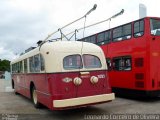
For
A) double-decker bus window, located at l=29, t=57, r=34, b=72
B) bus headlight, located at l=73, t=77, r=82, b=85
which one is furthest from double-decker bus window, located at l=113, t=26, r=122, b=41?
bus headlight, located at l=73, t=77, r=82, b=85

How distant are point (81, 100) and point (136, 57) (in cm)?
452

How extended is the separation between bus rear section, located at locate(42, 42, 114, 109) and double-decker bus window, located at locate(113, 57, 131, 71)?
341cm

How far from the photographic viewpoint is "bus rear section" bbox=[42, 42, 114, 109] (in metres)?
9.80

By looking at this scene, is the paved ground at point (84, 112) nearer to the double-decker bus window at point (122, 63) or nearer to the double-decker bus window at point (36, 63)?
the double-decker bus window at point (36, 63)

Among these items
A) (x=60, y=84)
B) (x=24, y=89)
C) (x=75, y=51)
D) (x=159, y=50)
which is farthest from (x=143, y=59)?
(x=24, y=89)

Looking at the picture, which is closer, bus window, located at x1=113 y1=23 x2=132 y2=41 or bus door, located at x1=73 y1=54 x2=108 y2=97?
bus door, located at x1=73 y1=54 x2=108 y2=97

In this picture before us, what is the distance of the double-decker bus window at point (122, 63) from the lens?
1418 cm

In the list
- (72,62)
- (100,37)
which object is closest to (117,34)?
(100,37)

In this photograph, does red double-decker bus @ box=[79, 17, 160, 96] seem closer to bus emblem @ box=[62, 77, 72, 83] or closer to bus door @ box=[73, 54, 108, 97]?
bus door @ box=[73, 54, 108, 97]

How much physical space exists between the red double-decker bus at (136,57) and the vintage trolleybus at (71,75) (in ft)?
8.96

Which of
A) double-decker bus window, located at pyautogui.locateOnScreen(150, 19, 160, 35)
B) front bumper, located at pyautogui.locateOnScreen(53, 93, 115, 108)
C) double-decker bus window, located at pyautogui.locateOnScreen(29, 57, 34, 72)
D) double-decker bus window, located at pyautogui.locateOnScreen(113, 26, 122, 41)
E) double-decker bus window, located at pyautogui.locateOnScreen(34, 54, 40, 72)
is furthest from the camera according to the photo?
double-decker bus window, located at pyautogui.locateOnScreen(113, 26, 122, 41)

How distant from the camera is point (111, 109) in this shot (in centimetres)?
1135

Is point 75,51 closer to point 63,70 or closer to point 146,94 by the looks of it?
point 63,70

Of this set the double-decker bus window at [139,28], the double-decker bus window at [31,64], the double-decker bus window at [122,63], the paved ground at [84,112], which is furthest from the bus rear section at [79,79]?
the double-decker bus window at [122,63]
